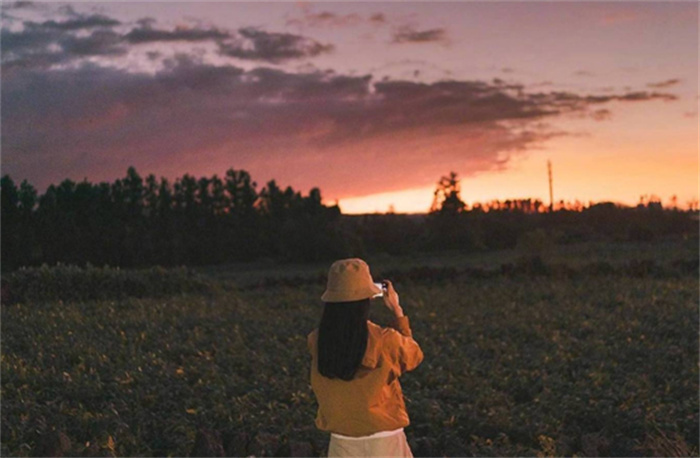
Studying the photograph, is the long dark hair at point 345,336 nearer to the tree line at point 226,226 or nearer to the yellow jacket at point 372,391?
the yellow jacket at point 372,391

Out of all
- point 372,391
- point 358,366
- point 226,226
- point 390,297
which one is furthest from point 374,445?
point 226,226

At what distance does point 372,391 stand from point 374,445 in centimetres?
25

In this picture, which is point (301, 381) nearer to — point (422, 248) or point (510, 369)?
point (510, 369)

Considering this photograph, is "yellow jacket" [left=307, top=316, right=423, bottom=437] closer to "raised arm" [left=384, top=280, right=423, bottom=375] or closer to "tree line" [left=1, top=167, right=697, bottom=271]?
"raised arm" [left=384, top=280, right=423, bottom=375]

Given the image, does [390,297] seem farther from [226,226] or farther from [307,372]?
[226,226]

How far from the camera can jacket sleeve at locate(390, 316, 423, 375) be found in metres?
3.75

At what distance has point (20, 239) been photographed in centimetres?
2339

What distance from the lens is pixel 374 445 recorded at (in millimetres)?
3744

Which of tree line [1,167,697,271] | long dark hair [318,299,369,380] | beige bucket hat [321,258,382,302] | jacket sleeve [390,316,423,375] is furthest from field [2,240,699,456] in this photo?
tree line [1,167,697,271]

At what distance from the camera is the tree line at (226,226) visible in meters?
23.9

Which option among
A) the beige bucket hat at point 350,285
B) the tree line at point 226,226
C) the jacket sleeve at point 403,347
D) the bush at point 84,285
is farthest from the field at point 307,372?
the tree line at point 226,226

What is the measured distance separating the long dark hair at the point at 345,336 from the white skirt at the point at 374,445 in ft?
1.02

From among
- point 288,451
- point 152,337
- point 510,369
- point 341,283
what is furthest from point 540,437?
point 152,337

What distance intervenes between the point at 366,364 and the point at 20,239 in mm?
21756
